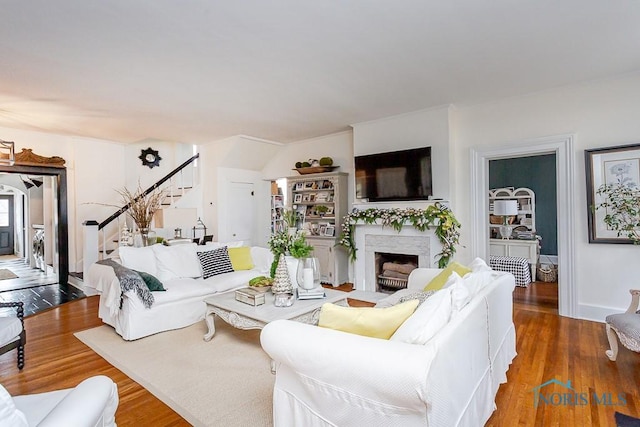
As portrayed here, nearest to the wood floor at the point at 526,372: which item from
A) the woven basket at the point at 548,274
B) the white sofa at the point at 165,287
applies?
the white sofa at the point at 165,287

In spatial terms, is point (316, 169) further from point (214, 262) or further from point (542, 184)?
point (542, 184)

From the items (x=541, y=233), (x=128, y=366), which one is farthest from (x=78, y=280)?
(x=541, y=233)

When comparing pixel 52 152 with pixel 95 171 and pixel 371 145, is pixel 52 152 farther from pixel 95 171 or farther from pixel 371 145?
pixel 371 145

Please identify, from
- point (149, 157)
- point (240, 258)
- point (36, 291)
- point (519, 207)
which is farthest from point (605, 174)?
point (36, 291)

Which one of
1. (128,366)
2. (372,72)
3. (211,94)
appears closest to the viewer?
(128,366)

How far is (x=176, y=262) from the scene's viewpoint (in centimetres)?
414

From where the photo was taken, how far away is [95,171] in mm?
6203

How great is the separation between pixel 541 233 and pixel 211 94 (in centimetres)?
673

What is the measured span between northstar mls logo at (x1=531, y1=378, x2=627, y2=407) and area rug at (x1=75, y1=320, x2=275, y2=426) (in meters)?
1.82

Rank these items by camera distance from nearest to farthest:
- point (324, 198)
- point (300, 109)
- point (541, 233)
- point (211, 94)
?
1. point (211, 94)
2. point (300, 109)
3. point (324, 198)
4. point (541, 233)

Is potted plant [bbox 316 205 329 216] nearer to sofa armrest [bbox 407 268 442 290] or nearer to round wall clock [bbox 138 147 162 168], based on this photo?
sofa armrest [bbox 407 268 442 290]

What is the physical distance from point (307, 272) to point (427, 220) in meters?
2.26

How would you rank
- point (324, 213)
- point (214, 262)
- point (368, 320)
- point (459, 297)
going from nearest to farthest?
point (368, 320)
point (459, 297)
point (214, 262)
point (324, 213)

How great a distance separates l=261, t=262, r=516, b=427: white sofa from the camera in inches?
47.8
